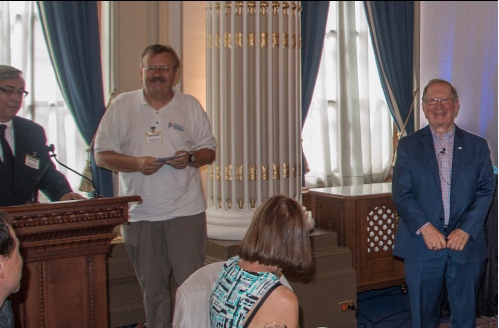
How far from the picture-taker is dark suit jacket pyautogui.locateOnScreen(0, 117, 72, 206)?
105 inches

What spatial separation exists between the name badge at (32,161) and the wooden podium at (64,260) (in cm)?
28

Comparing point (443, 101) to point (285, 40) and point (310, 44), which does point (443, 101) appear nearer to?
point (285, 40)

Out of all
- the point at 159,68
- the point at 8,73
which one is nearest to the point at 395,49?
the point at 159,68

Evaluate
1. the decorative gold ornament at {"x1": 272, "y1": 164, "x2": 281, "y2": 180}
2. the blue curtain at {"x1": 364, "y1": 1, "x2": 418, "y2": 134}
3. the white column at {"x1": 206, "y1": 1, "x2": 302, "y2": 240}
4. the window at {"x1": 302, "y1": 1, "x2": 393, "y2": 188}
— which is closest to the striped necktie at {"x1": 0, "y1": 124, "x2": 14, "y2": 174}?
the white column at {"x1": 206, "y1": 1, "x2": 302, "y2": 240}

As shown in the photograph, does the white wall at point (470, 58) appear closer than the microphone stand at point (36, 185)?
No

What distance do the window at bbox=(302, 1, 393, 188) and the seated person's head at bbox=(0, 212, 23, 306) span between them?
489 centimetres

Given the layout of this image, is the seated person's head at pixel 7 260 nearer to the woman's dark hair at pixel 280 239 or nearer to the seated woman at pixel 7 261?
the seated woman at pixel 7 261

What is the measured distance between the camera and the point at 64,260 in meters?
2.64

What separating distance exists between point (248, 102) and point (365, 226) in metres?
1.14

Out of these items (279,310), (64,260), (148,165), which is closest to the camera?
(279,310)

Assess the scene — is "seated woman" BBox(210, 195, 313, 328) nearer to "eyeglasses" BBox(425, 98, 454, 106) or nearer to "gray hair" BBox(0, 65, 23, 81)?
"gray hair" BBox(0, 65, 23, 81)

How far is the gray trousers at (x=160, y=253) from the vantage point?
131 inches

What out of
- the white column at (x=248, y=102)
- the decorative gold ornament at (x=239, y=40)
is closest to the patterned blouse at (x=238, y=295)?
the white column at (x=248, y=102)

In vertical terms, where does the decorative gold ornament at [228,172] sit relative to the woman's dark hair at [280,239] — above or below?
above
